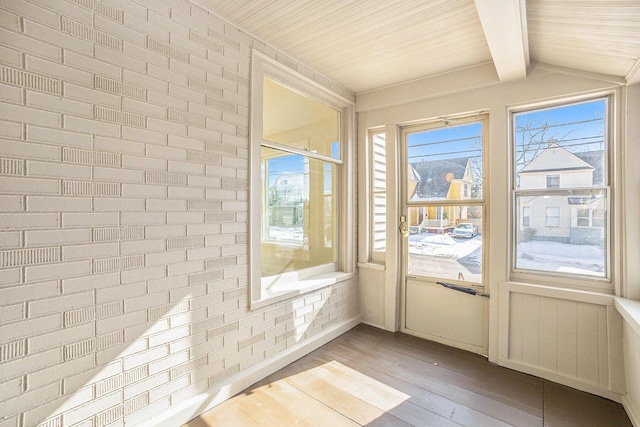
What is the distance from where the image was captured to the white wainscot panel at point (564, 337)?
220cm

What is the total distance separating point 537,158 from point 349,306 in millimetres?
2369

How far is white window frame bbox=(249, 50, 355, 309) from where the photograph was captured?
2.32m

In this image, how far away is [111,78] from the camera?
1606mm

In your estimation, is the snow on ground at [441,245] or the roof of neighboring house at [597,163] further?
the snow on ground at [441,245]

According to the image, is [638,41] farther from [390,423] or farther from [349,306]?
[349,306]

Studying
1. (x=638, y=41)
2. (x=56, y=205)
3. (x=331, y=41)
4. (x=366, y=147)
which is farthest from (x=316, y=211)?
(x=638, y=41)

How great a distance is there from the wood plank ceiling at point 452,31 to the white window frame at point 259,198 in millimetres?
232

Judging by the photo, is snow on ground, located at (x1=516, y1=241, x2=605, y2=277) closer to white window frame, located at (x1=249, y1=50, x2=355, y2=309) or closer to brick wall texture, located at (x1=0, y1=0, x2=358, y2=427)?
white window frame, located at (x1=249, y1=50, x2=355, y2=309)

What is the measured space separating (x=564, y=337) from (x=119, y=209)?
3334 mm

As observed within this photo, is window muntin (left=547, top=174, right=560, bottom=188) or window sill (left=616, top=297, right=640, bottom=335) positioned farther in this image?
window muntin (left=547, top=174, right=560, bottom=188)

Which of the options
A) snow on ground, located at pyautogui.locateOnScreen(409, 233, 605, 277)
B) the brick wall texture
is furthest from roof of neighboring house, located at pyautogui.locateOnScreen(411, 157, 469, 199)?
the brick wall texture

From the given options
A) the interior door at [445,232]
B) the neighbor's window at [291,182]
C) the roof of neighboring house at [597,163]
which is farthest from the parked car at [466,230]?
the neighbor's window at [291,182]

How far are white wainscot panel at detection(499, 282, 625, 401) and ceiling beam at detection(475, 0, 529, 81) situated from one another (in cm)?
182

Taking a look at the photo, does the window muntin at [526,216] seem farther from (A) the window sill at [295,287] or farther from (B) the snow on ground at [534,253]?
(A) the window sill at [295,287]
